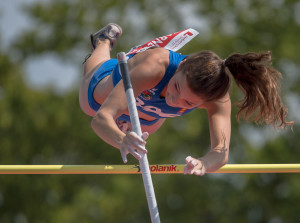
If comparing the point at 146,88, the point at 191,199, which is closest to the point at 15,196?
the point at 191,199

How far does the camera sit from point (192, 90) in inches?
132

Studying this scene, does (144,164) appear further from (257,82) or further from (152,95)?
(257,82)

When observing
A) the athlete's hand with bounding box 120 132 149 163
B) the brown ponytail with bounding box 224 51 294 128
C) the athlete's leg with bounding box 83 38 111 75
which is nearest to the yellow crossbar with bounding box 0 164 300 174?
the brown ponytail with bounding box 224 51 294 128

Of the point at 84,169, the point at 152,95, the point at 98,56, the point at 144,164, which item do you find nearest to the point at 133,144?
A: the point at 144,164

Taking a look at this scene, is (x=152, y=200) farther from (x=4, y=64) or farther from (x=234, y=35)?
(x=234, y=35)

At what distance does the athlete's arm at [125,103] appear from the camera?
9.87 ft

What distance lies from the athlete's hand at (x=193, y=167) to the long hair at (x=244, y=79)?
0.40 metres

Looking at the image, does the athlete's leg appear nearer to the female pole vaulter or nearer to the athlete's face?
the female pole vaulter

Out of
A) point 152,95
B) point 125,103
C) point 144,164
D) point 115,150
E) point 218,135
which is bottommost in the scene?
point 115,150

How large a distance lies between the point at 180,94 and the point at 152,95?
361 millimetres

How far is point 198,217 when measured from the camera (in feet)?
49.1

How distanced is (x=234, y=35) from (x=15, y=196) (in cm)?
683

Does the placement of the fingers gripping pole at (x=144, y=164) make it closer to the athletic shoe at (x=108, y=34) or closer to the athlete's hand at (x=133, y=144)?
the athlete's hand at (x=133, y=144)

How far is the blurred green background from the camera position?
14.2 metres
